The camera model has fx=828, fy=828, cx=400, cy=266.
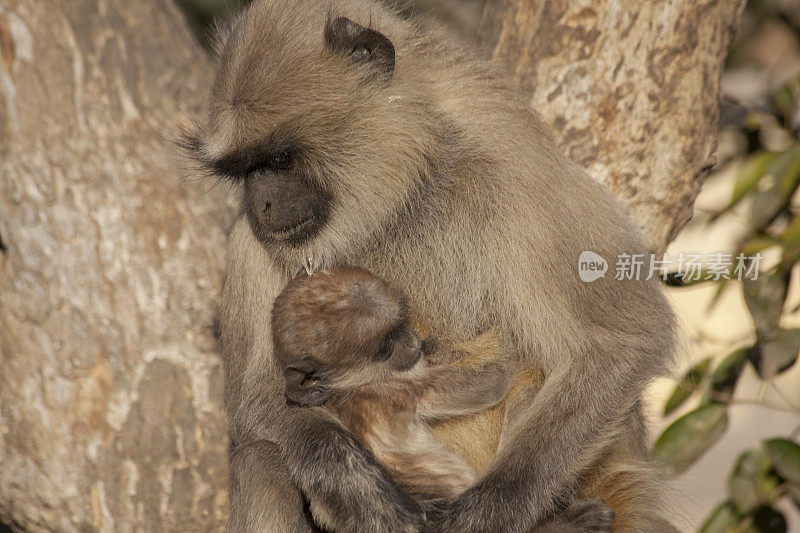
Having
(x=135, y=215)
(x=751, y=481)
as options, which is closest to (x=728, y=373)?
(x=751, y=481)

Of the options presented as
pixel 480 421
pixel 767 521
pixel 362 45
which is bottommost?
pixel 767 521

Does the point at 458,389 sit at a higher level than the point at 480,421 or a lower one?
higher

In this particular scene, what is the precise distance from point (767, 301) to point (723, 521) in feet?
3.27

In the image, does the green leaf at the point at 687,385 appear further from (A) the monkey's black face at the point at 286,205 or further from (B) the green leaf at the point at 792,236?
(A) the monkey's black face at the point at 286,205

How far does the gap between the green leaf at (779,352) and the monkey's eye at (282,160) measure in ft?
6.90

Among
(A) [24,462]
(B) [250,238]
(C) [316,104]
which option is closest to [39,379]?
(A) [24,462]

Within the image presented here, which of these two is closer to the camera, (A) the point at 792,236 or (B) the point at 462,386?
(B) the point at 462,386

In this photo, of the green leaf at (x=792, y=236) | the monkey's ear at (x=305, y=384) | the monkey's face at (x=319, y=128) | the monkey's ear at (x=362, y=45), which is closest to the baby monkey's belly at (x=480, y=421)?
the monkey's ear at (x=305, y=384)

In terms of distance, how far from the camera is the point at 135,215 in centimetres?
398

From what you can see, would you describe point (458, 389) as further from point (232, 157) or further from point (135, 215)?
point (135, 215)

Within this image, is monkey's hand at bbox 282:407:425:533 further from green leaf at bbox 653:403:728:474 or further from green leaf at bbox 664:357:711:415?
green leaf at bbox 664:357:711:415

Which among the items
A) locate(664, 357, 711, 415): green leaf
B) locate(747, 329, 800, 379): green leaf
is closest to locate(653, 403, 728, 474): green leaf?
locate(664, 357, 711, 415): green leaf

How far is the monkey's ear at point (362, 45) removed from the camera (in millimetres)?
2742

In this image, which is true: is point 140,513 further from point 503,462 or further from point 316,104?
point 316,104
